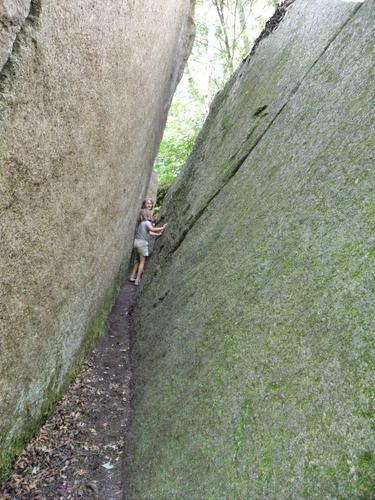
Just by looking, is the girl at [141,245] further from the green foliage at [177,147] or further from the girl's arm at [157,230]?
the green foliage at [177,147]

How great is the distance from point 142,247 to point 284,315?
26.8 ft

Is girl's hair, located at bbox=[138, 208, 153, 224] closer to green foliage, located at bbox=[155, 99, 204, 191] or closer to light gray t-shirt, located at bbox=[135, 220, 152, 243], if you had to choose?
light gray t-shirt, located at bbox=[135, 220, 152, 243]

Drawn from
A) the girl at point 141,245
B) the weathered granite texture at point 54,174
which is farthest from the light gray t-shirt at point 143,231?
the weathered granite texture at point 54,174

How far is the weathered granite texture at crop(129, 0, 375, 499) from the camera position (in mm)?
Result: 1957

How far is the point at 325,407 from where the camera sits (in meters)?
1.96

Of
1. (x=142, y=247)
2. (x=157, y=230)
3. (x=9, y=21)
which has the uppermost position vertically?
(x=9, y=21)

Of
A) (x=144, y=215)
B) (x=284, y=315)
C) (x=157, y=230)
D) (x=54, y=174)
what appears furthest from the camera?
(x=144, y=215)

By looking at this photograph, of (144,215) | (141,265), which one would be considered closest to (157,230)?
(141,265)

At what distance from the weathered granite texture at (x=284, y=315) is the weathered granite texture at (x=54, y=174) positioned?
1188mm

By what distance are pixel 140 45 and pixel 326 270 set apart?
5207 millimetres

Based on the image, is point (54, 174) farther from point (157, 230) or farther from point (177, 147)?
point (177, 147)

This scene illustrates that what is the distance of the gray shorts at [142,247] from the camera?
34.3ft

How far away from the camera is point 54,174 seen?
11.7ft

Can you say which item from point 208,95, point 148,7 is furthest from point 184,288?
point 208,95
